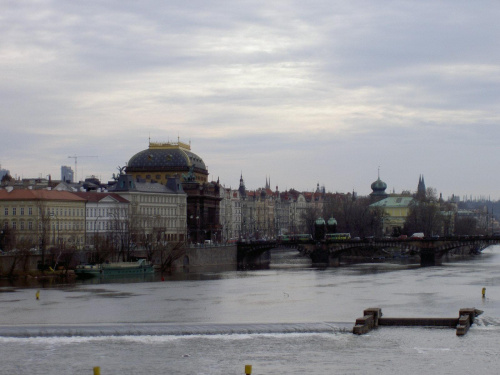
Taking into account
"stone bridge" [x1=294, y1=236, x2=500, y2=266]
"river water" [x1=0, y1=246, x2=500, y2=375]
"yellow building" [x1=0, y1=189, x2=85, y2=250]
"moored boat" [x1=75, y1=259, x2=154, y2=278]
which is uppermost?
"yellow building" [x1=0, y1=189, x2=85, y2=250]

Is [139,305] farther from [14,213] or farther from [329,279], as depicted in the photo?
[14,213]

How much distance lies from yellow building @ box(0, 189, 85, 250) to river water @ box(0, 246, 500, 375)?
42.5 m

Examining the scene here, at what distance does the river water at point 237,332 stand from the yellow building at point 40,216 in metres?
42.5

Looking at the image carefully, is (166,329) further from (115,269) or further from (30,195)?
(30,195)

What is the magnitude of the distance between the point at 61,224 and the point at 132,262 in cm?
2992

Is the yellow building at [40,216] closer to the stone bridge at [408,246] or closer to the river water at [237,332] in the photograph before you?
the stone bridge at [408,246]

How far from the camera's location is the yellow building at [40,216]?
140m

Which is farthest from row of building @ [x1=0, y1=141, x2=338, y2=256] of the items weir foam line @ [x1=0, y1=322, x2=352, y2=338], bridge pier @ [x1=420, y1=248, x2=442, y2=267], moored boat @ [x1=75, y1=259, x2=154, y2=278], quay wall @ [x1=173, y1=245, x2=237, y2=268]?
weir foam line @ [x1=0, y1=322, x2=352, y2=338]

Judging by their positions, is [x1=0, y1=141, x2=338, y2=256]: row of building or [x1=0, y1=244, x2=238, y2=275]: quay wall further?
[x1=0, y1=141, x2=338, y2=256]: row of building

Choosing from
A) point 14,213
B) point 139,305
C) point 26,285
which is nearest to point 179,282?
point 26,285

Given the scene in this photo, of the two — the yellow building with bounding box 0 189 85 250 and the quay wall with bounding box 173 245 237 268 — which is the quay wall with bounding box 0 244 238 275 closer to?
the quay wall with bounding box 173 245 237 268

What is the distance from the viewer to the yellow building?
140 meters

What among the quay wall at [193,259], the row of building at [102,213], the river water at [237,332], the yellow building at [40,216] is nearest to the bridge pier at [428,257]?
the quay wall at [193,259]

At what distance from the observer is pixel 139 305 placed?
8000 cm
